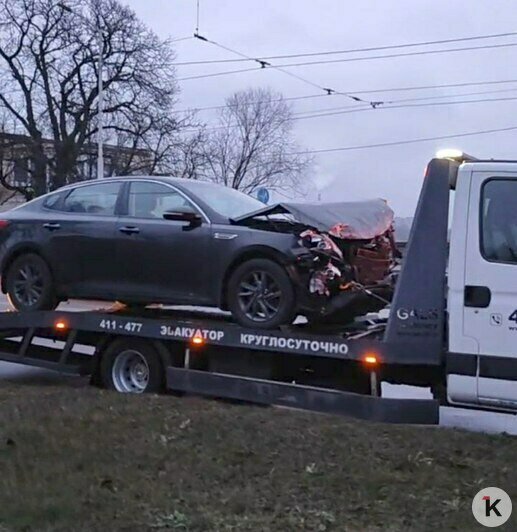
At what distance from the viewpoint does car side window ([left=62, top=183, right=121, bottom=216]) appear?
29.6ft

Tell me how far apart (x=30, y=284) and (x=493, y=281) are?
4940mm

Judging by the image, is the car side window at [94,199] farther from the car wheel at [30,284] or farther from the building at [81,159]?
the building at [81,159]

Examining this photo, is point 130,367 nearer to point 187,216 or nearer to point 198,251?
point 198,251

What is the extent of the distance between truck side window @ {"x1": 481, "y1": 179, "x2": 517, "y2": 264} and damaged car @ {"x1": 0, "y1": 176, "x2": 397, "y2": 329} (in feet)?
4.81

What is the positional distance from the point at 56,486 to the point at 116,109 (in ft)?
124

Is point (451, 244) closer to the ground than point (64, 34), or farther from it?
closer to the ground

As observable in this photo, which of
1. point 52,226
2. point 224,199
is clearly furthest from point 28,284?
point 224,199

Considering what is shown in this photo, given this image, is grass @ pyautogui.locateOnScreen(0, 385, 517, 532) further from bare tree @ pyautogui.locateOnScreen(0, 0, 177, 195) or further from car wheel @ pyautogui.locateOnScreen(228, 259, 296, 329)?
bare tree @ pyautogui.locateOnScreen(0, 0, 177, 195)

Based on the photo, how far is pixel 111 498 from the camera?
5.35 m

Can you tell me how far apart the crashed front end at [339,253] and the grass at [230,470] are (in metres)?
1.05

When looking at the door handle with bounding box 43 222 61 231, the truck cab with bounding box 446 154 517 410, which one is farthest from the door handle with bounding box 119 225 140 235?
the truck cab with bounding box 446 154 517 410

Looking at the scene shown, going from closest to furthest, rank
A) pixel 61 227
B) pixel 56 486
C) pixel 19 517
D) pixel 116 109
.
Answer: pixel 19 517
pixel 56 486
pixel 61 227
pixel 116 109

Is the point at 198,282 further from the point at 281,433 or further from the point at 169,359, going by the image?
the point at 281,433

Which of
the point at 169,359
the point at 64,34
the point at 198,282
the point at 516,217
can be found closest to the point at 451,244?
the point at 516,217
